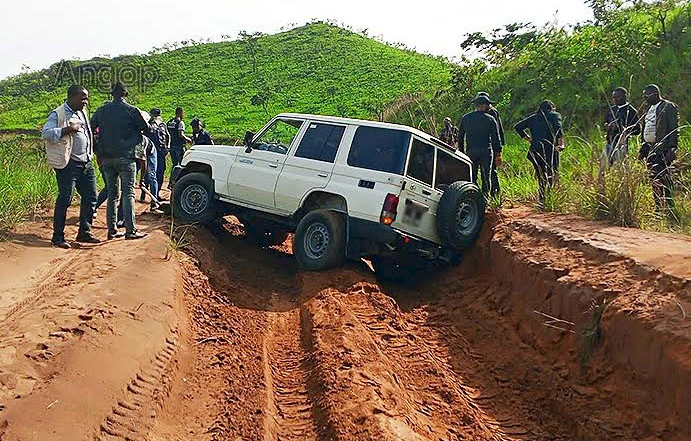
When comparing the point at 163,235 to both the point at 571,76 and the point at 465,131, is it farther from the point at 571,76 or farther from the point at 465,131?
the point at 571,76

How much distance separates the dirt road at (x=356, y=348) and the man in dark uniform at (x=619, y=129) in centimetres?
93

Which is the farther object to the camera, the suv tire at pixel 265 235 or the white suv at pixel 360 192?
the suv tire at pixel 265 235

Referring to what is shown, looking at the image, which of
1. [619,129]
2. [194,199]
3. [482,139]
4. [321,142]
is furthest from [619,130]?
[194,199]

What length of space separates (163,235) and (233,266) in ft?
3.15

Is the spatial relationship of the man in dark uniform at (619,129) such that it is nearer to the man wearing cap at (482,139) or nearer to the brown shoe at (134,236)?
the man wearing cap at (482,139)

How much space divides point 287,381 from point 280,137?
193 inches

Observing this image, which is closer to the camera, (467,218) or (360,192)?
(360,192)

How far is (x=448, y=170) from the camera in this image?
28.0 feet

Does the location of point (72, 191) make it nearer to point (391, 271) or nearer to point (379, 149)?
point (379, 149)

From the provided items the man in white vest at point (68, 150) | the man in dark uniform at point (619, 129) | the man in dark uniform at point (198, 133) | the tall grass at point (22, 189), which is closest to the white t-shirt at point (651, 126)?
the man in dark uniform at point (619, 129)

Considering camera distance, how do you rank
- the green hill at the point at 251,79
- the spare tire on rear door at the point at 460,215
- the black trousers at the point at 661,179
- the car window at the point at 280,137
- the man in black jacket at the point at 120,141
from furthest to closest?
the green hill at the point at 251,79 → the car window at the point at 280,137 → the man in black jacket at the point at 120,141 → the spare tire on rear door at the point at 460,215 → the black trousers at the point at 661,179

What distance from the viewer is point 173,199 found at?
387 inches

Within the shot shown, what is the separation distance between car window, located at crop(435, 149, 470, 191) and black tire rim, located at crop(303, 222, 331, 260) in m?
1.47

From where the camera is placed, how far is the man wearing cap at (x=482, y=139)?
31.7 ft
